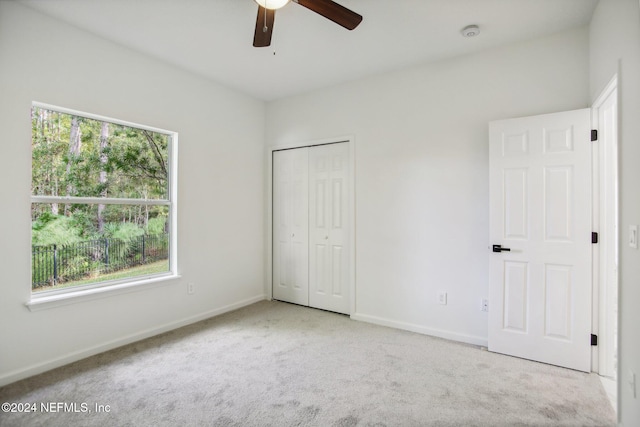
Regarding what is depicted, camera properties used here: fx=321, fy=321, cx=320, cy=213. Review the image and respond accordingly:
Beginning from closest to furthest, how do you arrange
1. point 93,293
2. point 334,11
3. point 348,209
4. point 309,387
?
point 334,11
point 309,387
point 93,293
point 348,209

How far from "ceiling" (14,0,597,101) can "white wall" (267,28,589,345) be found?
9.2 inches

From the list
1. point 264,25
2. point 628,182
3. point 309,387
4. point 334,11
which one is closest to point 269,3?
point 264,25

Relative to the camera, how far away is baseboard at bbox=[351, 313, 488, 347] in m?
2.96

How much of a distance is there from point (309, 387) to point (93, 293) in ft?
6.45

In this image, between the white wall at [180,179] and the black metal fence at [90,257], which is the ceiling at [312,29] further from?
the black metal fence at [90,257]

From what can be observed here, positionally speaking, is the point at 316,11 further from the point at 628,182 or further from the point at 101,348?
the point at 101,348

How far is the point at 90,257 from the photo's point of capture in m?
2.81

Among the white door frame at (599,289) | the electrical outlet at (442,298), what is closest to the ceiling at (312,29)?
the white door frame at (599,289)

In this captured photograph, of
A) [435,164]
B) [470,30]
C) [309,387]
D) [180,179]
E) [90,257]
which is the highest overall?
[470,30]

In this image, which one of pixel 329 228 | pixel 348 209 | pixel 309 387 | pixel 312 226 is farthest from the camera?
pixel 312 226

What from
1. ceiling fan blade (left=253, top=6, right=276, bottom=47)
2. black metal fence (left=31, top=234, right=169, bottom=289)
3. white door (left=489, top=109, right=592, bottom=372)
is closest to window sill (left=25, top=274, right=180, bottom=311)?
black metal fence (left=31, top=234, right=169, bottom=289)

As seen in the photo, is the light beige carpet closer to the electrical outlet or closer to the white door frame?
the white door frame

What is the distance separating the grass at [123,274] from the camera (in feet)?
8.70

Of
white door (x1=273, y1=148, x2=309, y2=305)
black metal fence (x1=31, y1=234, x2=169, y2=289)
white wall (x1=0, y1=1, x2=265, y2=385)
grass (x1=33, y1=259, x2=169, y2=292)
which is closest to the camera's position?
white wall (x1=0, y1=1, x2=265, y2=385)
